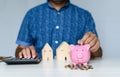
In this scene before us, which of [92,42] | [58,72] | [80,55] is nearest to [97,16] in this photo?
[92,42]

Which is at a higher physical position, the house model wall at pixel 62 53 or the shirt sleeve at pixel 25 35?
the shirt sleeve at pixel 25 35

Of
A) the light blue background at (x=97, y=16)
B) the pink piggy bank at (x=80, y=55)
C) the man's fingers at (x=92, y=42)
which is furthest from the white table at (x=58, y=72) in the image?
the light blue background at (x=97, y=16)

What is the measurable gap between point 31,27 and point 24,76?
76cm

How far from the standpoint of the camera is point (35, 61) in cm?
108

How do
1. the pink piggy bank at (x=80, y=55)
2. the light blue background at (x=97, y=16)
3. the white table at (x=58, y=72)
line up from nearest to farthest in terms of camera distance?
the white table at (x=58, y=72), the pink piggy bank at (x=80, y=55), the light blue background at (x=97, y=16)

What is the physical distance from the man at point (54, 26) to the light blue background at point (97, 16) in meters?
0.35

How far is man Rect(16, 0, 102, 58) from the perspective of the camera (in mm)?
1524

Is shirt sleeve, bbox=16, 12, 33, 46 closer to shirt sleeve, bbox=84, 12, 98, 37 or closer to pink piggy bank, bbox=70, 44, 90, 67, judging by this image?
shirt sleeve, bbox=84, 12, 98, 37

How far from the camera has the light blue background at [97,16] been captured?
1954 mm

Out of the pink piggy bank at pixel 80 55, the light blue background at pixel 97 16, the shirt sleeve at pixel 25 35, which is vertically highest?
the light blue background at pixel 97 16

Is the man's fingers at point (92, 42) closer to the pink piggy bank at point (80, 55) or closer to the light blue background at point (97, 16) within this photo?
the pink piggy bank at point (80, 55)

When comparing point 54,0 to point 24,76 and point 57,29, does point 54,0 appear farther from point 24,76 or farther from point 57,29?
point 24,76

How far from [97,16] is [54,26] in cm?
50

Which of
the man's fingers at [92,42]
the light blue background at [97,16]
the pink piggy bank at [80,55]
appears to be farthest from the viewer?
the light blue background at [97,16]
